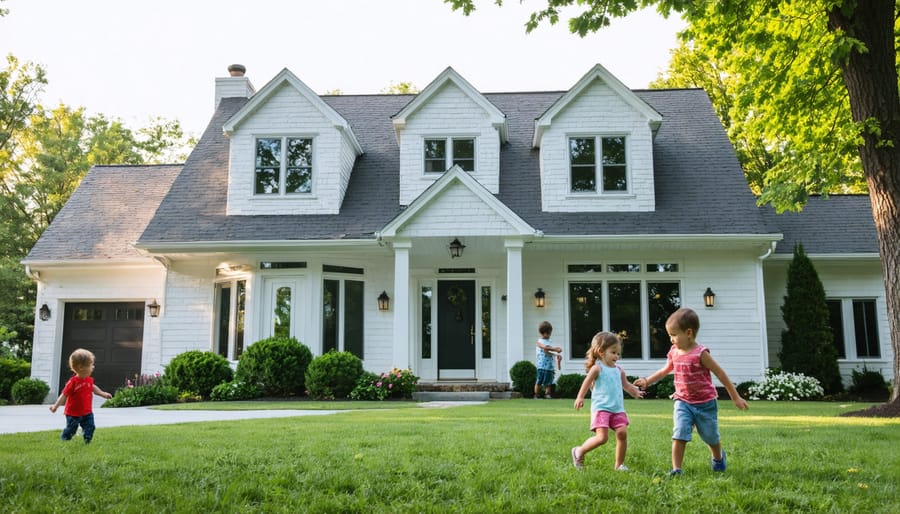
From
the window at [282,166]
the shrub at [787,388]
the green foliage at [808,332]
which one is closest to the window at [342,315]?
the window at [282,166]

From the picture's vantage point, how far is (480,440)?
5938 mm

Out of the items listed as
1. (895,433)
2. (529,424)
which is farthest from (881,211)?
(529,424)

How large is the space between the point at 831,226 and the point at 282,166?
13547 mm

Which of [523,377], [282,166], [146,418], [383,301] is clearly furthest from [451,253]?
[146,418]

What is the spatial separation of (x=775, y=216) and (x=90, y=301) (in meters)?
17.5

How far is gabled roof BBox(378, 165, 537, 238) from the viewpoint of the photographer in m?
13.9

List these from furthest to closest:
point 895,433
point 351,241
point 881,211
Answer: point 351,241 → point 881,211 → point 895,433

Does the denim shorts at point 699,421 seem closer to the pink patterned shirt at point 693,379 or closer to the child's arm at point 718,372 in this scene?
the pink patterned shirt at point 693,379

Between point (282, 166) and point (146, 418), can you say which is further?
point (282, 166)

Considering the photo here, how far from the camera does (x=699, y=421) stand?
4492mm

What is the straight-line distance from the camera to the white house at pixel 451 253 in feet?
49.7

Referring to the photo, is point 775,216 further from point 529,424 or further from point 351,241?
point 529,424

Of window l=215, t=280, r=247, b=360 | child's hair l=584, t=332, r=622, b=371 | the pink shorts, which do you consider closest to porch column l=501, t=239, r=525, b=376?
window l=215, t=280, r=247, b=360

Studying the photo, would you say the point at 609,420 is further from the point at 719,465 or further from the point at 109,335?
the point at 109,335
